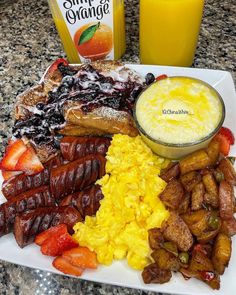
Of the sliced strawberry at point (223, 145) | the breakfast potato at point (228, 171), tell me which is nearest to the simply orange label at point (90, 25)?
the sliced strawberry at point (223, 145)

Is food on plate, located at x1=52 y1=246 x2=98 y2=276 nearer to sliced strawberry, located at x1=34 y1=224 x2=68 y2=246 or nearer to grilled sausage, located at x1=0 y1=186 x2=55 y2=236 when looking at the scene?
sliced strawberry, located at x1=34 y1=224 x2=68 y2=246

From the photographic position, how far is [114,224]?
126 cm

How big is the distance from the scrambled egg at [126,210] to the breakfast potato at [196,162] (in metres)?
0.09

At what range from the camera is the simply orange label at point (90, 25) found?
63.0 inches

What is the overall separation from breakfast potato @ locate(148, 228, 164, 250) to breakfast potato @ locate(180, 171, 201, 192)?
19 cm

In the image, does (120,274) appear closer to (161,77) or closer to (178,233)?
(178,233)

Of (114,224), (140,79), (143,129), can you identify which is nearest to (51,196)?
(114,224)

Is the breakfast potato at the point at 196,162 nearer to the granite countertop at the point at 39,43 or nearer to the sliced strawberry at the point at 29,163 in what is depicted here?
the sliced strawberry at the point at 29,163

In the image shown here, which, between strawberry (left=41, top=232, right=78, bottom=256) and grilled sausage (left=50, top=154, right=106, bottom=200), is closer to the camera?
strawberry (left=41, top=232, right=78, bottom=256)

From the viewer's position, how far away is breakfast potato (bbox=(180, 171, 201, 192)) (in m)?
1.30

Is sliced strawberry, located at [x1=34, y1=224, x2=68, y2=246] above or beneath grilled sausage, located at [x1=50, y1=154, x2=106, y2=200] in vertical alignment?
beneath

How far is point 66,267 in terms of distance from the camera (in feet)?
3.89

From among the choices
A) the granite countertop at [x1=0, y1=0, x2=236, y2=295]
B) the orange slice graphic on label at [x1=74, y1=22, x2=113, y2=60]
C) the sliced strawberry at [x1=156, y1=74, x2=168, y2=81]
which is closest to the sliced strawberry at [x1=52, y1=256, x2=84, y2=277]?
the granite countertop at [x1=0, y1=0, x2=236, y2=295]

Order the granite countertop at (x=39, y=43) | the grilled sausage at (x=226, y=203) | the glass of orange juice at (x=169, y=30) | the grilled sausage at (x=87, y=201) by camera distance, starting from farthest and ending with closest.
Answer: the granite countertop at (x=39, y=43) < the glass of orange juice at (x=169, y=30) < the grilled sausage at (x=87, y=201) < the grilled sausage at (x=226, y=203)
